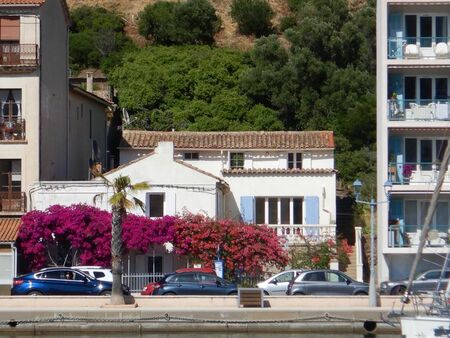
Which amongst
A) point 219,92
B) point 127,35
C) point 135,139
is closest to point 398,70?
point 135,139

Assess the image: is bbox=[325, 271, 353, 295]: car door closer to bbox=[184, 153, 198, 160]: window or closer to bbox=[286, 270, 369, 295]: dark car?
bbox=[286, 270, 369, 295]: dark car

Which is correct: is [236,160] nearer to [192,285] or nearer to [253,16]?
[192,285]

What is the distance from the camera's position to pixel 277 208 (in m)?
61.1

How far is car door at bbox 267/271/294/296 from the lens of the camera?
4962 cm

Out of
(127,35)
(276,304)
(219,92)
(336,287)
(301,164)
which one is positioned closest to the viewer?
(276,304)

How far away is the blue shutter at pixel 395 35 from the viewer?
55.3m

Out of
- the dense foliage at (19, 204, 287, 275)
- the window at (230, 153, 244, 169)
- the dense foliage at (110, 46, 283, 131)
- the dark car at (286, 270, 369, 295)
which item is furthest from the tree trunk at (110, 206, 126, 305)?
the dense foliage at (110, 46, 283, 131)

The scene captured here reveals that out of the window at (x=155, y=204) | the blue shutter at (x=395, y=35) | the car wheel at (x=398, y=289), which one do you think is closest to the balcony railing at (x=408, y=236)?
the car wheel at (x=398, y=289)

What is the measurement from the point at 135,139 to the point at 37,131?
8.71 metres

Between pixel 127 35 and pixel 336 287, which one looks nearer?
pixel 336 287

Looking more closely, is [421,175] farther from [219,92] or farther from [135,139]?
[219,92]

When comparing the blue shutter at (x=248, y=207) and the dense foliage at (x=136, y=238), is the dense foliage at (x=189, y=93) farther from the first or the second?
the dense foliage at (x=136, y=238)

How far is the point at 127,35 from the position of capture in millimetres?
103000

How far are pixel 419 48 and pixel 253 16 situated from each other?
156 feet
